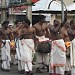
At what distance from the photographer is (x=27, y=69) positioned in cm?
1302

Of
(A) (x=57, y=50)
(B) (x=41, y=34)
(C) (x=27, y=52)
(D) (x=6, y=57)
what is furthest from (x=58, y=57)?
(D) (x=6, y=57)

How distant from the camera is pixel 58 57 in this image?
1172 cm

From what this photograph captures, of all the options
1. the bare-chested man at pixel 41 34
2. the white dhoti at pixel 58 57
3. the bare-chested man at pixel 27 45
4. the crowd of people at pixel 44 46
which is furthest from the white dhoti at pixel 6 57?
the white dhoti at pixel 58 57

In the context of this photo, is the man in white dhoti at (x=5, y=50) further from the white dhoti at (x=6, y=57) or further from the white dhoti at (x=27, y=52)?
the white dhoti at (x=27, y=52)

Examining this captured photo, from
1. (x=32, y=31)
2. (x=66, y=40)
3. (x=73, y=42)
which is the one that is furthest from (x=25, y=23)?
(x=73, y=42)

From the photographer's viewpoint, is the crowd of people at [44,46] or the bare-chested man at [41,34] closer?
the crowd of people at [44,46]

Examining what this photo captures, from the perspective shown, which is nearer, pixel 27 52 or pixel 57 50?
pixel 57 50

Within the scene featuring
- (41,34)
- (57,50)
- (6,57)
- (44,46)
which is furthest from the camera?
(6,57)

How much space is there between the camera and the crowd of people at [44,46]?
38.2 ft

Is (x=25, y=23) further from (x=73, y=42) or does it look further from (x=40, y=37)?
(x=73, y=42)

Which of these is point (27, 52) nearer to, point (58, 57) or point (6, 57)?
point (58, 57)

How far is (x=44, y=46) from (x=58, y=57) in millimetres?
1645

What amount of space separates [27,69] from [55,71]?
146cm

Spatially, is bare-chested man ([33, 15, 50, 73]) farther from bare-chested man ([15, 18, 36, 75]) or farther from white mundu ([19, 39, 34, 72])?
white mundu ([19, 39, 34, 72])
